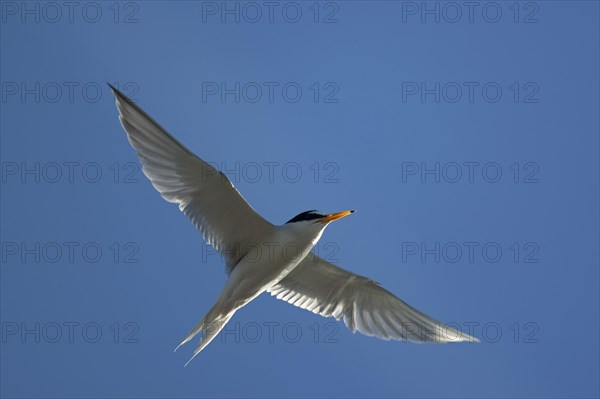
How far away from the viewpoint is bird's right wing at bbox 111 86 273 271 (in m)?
8.27

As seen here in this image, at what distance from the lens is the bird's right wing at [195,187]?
8273 millimetres

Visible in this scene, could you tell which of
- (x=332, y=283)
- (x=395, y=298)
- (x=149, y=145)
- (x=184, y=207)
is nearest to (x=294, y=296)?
(x=332, y=283)

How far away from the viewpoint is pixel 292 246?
8641 millimetres

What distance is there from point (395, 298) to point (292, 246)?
169 cm

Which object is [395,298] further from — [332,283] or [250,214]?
[250,214]

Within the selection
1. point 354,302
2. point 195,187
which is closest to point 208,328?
point 195,187

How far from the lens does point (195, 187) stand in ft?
28.5

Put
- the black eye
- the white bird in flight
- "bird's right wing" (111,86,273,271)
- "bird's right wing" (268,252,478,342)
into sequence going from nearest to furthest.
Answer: "bird's right wing" (111,86,273,271) < the white bird in flight < the black eye < "bird's right wing" (268,252,478,342)

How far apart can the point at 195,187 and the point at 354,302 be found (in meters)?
2.45

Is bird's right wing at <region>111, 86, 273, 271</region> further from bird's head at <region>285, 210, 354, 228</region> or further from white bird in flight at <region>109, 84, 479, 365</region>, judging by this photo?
bird's head at <region>285, 210, 354, 228</region>

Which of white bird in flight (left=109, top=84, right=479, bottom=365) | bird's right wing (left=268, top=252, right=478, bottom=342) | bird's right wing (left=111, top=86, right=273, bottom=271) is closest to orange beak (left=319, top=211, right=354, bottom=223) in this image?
white bird in flight (left=109, top=84, right=479, bottom=365)

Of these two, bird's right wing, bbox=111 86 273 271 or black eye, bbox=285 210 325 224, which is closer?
bird's right wing, bbox=111 86 273 271

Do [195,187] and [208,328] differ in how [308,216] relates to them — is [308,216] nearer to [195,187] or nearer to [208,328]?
[195,187]

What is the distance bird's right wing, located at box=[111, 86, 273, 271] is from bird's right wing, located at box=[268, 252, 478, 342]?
37.3 inches
